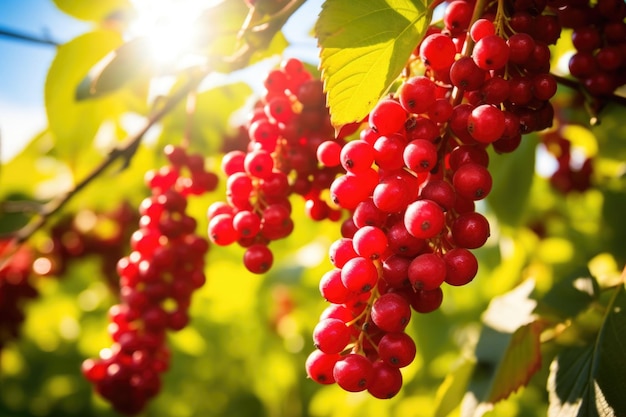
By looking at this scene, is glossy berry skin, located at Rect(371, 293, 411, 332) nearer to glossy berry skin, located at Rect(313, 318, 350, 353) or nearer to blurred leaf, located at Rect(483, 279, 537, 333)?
glossy berry skin, located at Rect(313, 318, 350, 353)

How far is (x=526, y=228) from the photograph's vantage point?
2.55 m

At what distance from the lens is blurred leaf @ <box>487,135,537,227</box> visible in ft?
5.58

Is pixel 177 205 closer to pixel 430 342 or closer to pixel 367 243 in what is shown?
pixel 367 243

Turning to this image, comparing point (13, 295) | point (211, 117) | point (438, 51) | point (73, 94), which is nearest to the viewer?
point (438, 51)

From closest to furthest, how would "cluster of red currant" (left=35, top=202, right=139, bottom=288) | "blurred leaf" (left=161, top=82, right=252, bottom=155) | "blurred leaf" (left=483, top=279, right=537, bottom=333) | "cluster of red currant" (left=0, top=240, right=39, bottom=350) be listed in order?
1. "blurred leaf" (left=483, top=279, right=537, bottom=333)
2. "blurred leaf" (left=161, top=82, right=252, bottom=155)
3. "cluster of red currant" (left=0, top=240, right=39, bottom=350)
4. "cluster of red currant" (left=35, top=202, right=139, bottom=288)

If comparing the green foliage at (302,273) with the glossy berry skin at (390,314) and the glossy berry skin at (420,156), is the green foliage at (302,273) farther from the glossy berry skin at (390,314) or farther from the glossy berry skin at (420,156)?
Answer: the glossy berry skin at (390,314)

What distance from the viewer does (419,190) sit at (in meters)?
0.85

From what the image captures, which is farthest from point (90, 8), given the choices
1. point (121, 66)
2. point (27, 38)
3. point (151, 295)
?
point (151, 295)

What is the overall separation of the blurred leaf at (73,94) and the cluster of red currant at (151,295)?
397mm

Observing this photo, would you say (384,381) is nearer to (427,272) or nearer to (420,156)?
(427,272)

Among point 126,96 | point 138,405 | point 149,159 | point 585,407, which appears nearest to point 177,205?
point 138,405

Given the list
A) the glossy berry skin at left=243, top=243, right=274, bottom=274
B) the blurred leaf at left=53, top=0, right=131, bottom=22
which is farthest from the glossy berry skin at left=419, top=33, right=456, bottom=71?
the blurred leaf at left=53, top=0, right=131, bottom=22

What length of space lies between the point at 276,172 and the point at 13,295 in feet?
7.72

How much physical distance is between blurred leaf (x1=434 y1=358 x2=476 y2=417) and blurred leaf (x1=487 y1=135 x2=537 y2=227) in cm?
58
